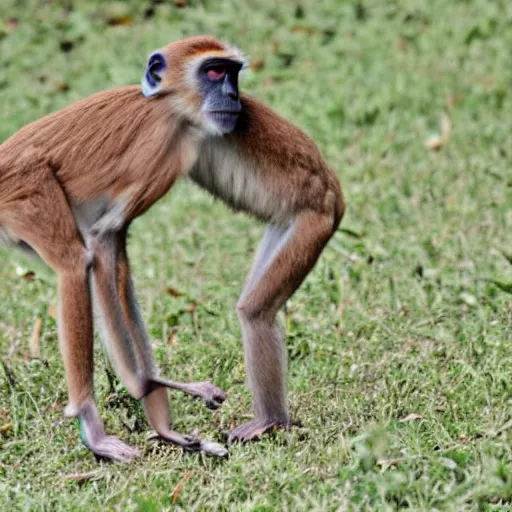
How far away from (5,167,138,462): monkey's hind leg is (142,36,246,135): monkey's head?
76 cm

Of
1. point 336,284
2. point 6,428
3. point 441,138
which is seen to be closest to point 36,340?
point 6,428

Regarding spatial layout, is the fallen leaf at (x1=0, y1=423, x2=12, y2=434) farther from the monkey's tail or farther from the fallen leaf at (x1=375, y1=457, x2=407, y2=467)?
the fallen leaf at (x1=375, y1=457, x2=407, y2=467)

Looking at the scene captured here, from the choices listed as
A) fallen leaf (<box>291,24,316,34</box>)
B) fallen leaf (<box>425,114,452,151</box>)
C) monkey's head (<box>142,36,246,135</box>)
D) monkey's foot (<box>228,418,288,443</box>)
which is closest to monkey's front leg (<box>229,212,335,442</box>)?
monkey's foot (<box>228,418,288,443</box>)

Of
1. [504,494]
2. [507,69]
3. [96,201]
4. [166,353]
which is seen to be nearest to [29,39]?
[507,69]

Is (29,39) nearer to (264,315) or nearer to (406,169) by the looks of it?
(406,169)

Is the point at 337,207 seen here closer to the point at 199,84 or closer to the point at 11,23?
the point at 199,84

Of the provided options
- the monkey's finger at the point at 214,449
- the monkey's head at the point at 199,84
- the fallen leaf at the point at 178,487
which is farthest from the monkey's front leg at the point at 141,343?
the monkey's head at the point at 199,84

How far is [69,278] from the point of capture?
577cm

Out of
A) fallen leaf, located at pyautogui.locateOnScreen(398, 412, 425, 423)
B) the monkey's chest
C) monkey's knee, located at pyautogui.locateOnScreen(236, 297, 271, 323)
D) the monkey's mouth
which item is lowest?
fallen leaf, located at pyautogui.locateOnScreen(398, 412, 425, 423)

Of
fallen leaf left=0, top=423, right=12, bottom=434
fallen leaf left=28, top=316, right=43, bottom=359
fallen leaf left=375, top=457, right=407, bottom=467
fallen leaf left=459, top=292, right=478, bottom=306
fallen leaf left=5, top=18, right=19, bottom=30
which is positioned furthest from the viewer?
fallen leaf left=5, top=18, right=19, bottom=30

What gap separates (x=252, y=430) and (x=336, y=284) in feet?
7.05

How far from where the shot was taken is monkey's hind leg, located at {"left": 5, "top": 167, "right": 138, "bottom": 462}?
227 inches

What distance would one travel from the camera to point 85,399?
5824mm

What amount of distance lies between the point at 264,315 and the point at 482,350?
1.53 metres
